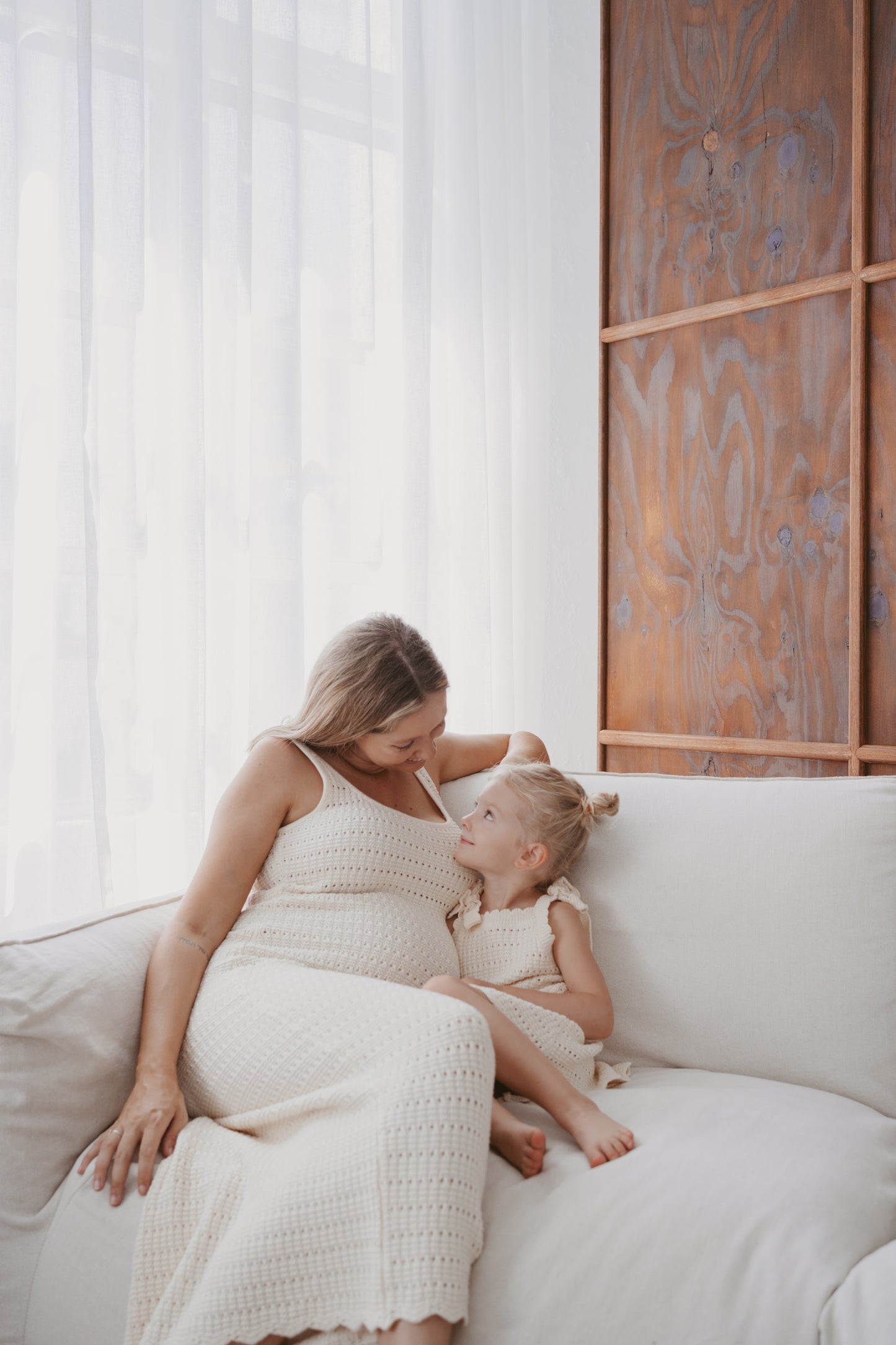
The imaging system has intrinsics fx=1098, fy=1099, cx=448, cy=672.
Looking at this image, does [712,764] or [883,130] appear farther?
[712,764]

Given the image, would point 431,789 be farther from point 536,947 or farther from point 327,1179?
point 327,1179

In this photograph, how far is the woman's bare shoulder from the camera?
156 centimetres

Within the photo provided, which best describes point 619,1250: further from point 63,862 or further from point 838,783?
point 63,862

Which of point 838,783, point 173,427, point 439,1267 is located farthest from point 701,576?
point 439,1267

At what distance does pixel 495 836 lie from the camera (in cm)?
159

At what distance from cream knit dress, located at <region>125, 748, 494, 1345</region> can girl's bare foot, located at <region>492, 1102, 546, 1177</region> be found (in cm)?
9

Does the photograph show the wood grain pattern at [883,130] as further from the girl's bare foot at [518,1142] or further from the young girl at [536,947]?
the girl's bare foot at [518,1142]

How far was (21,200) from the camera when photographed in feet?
6.36

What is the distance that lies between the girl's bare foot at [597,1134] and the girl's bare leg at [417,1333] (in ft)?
0.83

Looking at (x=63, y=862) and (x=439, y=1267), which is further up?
(x=63, y=862)

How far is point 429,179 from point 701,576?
1137mm

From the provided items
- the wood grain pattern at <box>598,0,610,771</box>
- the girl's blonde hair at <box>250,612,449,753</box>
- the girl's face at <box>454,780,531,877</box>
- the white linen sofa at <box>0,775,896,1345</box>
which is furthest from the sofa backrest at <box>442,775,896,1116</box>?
the wood grain pattern at <box>598,0,610,771</box>

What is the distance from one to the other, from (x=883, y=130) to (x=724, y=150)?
362 mm

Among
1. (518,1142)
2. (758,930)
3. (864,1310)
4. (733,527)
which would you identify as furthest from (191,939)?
(733,527)
